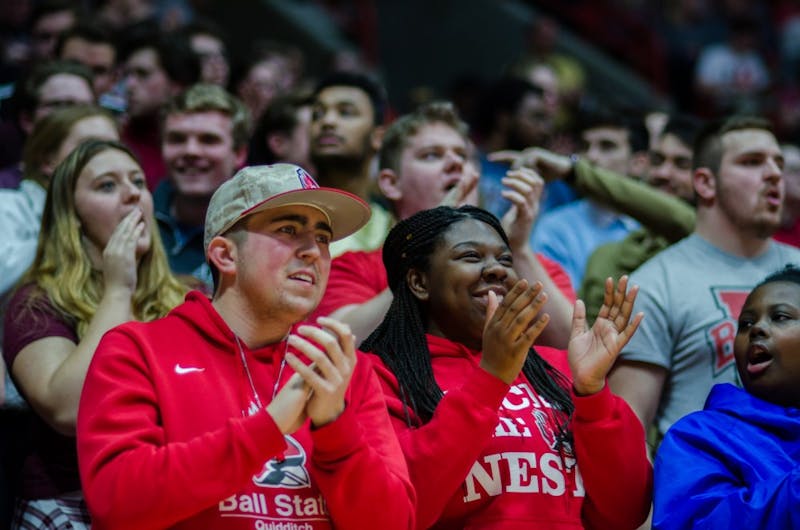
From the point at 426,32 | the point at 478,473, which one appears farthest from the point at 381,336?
the point at 426,32

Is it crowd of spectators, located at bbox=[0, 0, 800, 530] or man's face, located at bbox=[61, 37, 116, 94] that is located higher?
man's face, located at bbox=[61, 37, 116, 94]

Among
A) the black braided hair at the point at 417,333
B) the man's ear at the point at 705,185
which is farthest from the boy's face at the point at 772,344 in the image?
the man's ear at the point at 705,185

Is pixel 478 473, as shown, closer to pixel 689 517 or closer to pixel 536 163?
pixel 689 517

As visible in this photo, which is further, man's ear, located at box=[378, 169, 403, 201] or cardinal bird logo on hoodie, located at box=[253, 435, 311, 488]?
man's ear, located at box=[378, 169, 403, 201]

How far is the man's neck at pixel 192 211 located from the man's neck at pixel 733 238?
226 centimetres

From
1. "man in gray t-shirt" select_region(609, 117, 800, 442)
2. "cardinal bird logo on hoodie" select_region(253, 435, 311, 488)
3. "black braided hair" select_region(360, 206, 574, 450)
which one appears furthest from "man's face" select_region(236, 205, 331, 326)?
"man in gray t-shirt" select_region(609, 117, 800, 442)

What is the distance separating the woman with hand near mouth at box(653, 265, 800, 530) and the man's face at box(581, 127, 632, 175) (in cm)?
297

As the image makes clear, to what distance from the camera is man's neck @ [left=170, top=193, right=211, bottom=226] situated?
5.82m

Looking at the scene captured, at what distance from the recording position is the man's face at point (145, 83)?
23.8 ft

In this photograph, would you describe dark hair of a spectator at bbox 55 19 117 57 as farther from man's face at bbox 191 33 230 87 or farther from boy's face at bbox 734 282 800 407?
boy's face at bbox 734 282 800 407

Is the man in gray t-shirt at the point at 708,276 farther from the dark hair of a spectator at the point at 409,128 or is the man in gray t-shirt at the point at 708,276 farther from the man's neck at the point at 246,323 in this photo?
the man's neck at the point at 246,323

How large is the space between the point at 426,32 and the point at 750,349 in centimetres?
1018

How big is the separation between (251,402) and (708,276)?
2294 mm

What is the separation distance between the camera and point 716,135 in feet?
17.6
